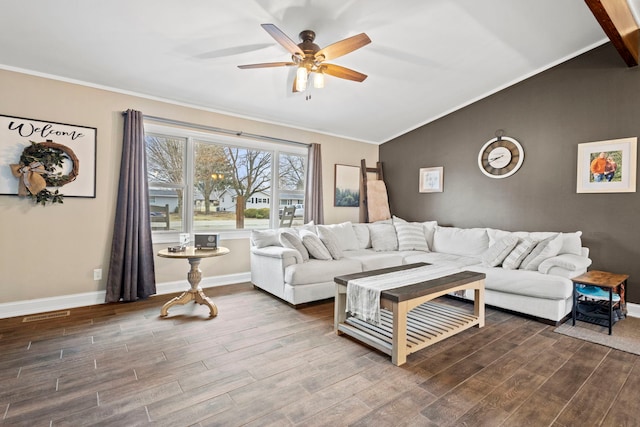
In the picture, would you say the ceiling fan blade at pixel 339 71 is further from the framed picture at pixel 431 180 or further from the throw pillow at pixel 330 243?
the framed picture at pixel 431 180

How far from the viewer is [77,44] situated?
9.33 feet

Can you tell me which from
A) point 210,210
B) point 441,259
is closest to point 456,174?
point 441,259

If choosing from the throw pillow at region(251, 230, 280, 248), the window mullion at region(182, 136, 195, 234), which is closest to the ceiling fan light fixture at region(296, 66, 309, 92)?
the throw pillow at region(251, 230, 280, 248)

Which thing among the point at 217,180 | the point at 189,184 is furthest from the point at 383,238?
the point at 189,184

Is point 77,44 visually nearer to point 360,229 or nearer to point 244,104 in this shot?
point 244,104

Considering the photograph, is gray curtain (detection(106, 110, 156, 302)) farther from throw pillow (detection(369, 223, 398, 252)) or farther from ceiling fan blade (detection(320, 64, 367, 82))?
throw pillow (detection(369, 223, 398, 252))

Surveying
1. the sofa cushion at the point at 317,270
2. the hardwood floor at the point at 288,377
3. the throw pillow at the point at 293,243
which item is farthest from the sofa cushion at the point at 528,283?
the throw pillow at the point at 293,243

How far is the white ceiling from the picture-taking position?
259cm

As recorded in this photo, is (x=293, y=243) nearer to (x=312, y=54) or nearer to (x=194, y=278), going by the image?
(x=194, y=278)

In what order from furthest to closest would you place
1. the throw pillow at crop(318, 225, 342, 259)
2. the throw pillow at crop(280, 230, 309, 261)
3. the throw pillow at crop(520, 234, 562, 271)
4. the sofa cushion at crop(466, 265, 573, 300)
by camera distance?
the throw pillow at crop(318, 225, 342, 259)
the throw pillow at crop(280, 230, 309, 261)
the throw pillow at crop(520, 234, 562, 271)
the sofa cushion at crop(466, 265, 573, 300)

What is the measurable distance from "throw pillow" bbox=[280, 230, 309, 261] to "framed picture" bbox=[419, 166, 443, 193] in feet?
9.07

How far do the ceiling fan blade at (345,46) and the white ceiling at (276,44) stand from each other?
38cm

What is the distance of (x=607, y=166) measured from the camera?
362cm

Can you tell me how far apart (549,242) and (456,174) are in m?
1.91
